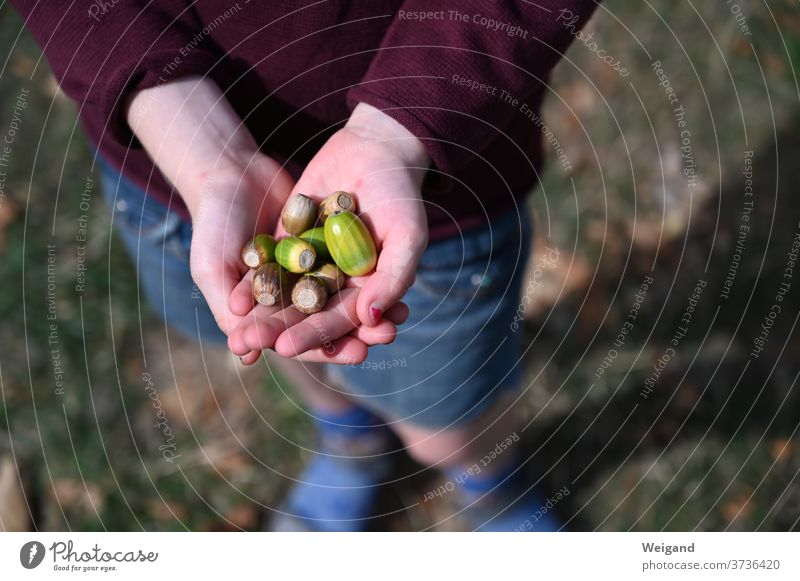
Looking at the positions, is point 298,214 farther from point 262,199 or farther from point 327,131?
point 327,131

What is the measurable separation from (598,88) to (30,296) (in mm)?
2558

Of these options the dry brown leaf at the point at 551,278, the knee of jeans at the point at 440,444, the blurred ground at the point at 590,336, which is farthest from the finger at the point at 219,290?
the dry brown leaf at the point at 551,278

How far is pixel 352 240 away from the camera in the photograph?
1468mm

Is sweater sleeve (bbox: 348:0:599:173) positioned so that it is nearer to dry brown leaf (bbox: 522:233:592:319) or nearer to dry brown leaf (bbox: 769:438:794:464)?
dry brown leaf (bbox: 522:233:592:319)

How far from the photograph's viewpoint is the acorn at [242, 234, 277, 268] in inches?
58.4

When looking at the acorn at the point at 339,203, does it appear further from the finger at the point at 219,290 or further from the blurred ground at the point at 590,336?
the blurred ground at the point at 590,336

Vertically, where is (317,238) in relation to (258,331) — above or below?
above

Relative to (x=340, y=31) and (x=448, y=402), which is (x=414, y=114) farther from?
(x=448, y=402)

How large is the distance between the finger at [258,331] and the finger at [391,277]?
0.47 ft

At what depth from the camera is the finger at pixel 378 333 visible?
1.42m

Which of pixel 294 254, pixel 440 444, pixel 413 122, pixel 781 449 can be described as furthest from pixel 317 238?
pixel 781 449

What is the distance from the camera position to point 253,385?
9.20 ft

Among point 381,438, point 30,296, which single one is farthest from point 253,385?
point 30,296

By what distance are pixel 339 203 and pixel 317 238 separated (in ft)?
0.28
